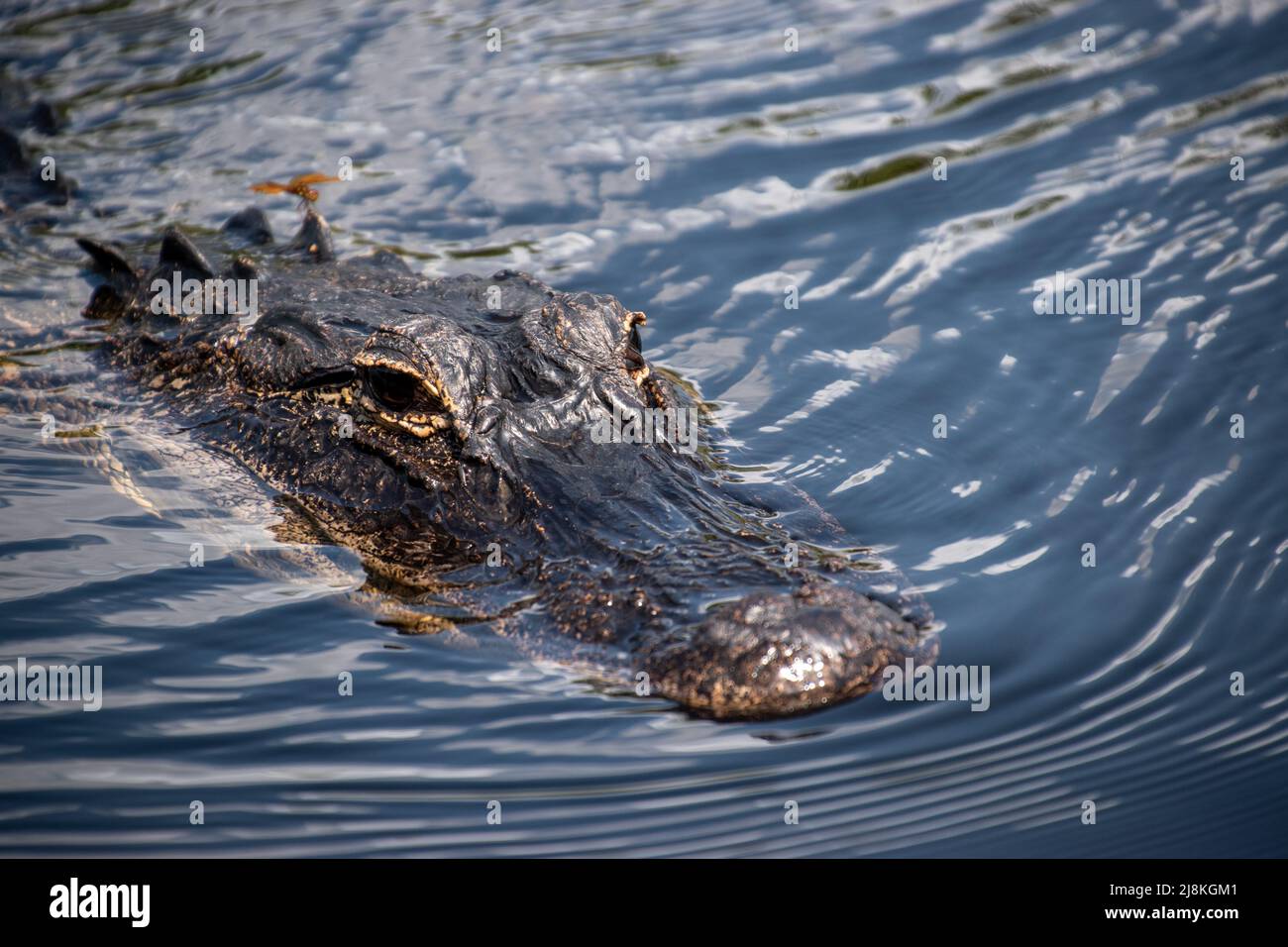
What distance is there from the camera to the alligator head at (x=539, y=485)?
15.0 feet

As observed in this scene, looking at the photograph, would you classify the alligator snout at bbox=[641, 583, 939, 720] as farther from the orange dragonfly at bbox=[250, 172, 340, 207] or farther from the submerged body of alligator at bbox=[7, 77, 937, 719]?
the orange dragonfly at bbox=[250, 172, 340, 207]

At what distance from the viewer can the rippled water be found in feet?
14.8

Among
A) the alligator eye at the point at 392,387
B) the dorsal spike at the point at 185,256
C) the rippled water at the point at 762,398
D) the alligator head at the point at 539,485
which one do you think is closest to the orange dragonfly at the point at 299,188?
the rippled water at the point at 762,398

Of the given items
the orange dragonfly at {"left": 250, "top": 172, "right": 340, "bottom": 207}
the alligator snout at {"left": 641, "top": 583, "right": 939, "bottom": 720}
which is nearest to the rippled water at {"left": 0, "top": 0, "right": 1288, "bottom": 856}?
the alligator snout at {"left": 641, "top": 583, "right": 939, "bottom": 720}

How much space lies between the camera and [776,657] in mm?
4406

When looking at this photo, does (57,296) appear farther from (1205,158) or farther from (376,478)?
(1205,158)

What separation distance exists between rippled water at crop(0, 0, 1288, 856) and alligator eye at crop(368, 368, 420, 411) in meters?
0.76

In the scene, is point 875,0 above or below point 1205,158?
above

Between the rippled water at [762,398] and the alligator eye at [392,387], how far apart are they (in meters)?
0.76

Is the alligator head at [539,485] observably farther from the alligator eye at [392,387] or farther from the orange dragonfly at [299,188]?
the orange dragonfly at [299,188]
